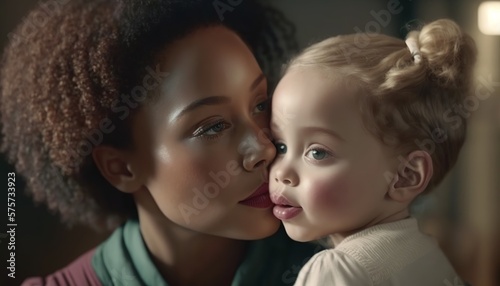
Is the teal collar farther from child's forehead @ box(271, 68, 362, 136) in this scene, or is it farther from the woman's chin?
child's forehead @ box(271, 68, 362, 136)

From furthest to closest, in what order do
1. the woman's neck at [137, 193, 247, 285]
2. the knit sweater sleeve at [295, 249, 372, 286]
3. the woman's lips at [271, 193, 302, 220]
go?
1. the woman's neck at [137, 193, 247, 285]
2. the woman's lips at [271, 193, 302, 220]
3. the knit sweater sleeve at [295, 249, 372, 286]

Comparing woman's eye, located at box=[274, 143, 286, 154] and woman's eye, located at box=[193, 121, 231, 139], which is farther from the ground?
woman's eye, located at box=[193, 121, 231, 139]

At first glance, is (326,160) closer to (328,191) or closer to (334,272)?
(328,191)

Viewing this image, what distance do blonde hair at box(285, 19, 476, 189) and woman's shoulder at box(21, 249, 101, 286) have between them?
408 mm

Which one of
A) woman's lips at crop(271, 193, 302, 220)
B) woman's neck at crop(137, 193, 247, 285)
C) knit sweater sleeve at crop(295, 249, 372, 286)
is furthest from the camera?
woman's neck at crop(137, 193, 247, 285)

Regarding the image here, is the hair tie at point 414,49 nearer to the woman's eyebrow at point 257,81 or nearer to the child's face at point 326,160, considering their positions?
the child's face at point 326,160

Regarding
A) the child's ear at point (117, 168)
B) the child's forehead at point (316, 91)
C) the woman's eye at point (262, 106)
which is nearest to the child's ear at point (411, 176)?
the child's forehead at point (316, 91)

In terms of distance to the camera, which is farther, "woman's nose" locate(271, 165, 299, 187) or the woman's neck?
the woman's neck

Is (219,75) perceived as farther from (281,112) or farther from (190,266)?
(190,266)

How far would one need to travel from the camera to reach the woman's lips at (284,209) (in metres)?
0.86

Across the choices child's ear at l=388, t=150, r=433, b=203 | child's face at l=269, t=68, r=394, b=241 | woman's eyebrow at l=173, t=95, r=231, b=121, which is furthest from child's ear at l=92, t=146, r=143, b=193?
child's ear at l=388, t=150, r=433, b=203

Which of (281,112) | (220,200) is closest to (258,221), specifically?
(220,200)

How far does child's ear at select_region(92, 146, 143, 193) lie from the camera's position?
36.5 inches

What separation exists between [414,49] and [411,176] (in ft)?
0.53
